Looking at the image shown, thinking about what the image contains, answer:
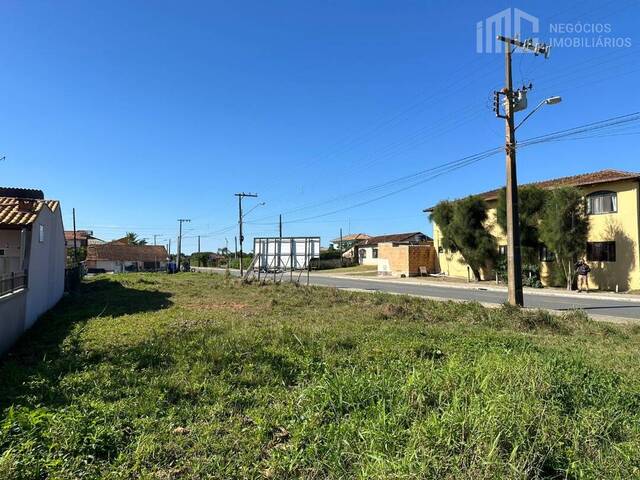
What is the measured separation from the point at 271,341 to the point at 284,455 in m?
4.53

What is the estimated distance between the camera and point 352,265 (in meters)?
69.9

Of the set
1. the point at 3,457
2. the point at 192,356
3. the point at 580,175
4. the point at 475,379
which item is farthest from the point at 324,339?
the point at 580,175

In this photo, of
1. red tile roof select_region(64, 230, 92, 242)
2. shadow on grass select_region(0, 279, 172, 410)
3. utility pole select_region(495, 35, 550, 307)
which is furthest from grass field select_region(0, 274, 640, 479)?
red tile roof select_region(64, 230, 92, 242)

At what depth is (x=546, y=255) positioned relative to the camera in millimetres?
30484

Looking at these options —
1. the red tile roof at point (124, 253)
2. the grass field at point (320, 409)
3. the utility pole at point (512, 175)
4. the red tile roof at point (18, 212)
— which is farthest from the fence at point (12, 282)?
the red tile roof at point (124, 253)

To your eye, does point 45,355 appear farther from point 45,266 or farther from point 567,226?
point 567,226

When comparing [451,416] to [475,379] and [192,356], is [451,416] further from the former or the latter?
[192,356]

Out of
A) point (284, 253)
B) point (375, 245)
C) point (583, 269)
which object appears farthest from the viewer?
point (375, 245)

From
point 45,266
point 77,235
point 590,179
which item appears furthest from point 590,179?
point 77,235

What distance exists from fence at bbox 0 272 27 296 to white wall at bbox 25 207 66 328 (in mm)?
407

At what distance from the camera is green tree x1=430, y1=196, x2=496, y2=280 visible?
113ft

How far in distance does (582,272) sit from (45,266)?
25.3 metres

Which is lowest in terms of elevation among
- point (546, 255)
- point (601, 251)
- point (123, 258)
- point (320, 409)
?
point (320, 409)

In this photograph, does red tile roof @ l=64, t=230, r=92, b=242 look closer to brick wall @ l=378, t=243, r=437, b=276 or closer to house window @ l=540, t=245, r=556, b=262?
brick wall @ l=378, t=243, r=437, b=276
